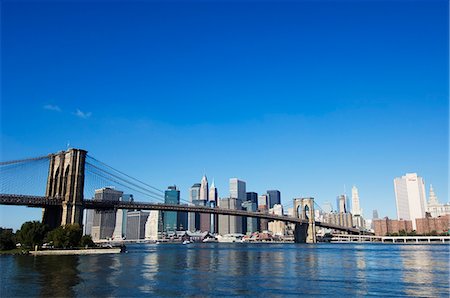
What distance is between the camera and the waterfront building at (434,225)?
593 feet

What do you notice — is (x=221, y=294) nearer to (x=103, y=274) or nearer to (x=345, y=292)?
(x=345, y=292)

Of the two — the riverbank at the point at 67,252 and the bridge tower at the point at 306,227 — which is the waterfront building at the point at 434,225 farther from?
the riverbank at the point at 67,252

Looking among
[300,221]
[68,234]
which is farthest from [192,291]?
[300,221]

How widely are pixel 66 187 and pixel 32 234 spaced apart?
1204 centimetres

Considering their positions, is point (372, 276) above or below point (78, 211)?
below

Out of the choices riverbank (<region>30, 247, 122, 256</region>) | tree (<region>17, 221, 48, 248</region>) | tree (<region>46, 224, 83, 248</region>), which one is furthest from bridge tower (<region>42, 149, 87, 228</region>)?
riverbank (<region>30, 247, 122, 256</region>)

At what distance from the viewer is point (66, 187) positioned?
7531cm

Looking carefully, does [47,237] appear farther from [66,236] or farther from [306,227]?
[306,227]

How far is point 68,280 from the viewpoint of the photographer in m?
29.5

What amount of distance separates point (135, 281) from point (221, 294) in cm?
837

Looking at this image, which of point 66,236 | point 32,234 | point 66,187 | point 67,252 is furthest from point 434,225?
point 32,234

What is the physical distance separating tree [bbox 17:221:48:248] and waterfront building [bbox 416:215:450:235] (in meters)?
168

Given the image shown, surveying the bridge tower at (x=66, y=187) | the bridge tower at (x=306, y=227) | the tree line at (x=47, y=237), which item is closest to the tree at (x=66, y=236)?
the tree line at (x=47, y=237)

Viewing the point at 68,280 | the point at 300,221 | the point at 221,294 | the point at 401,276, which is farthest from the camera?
the point at 300,221
